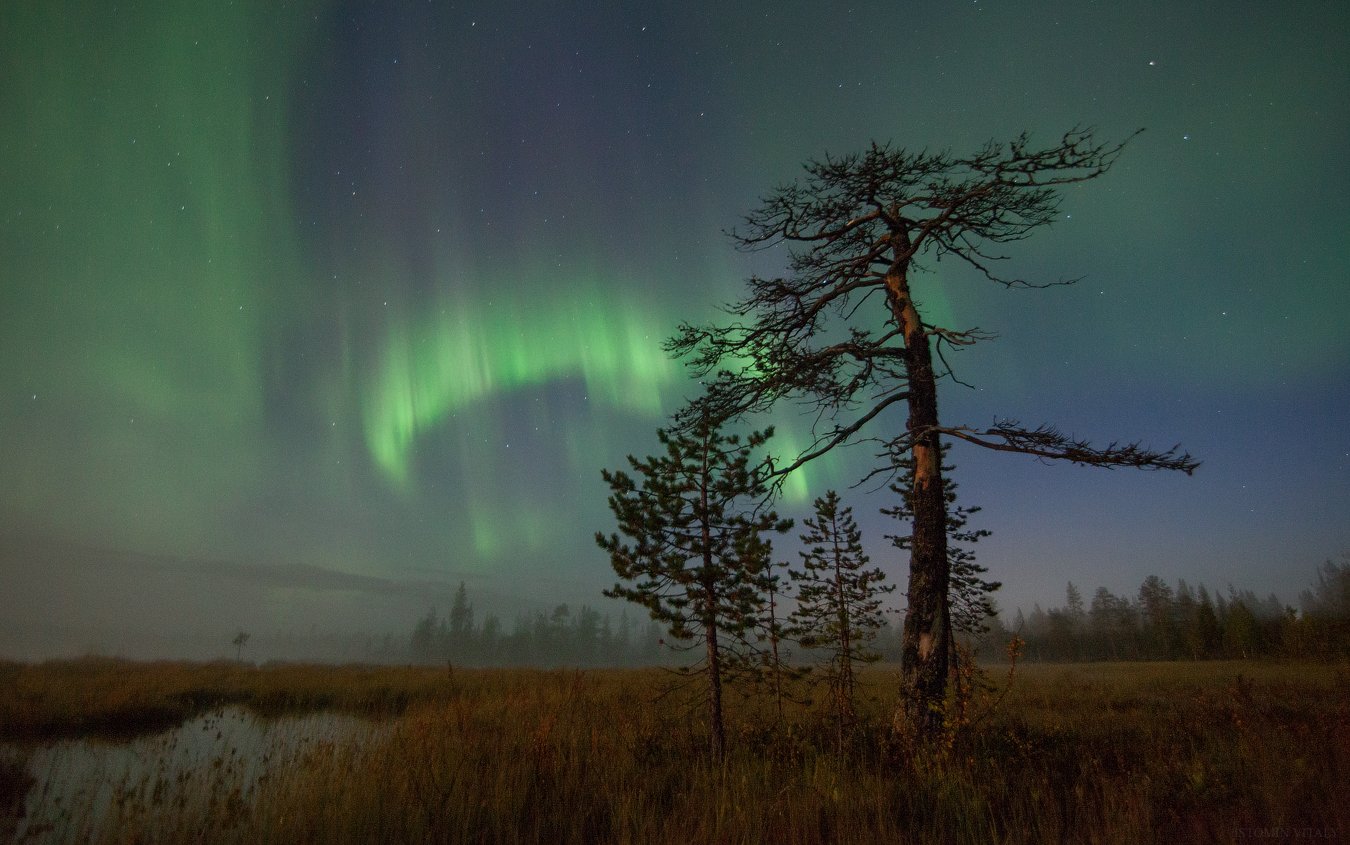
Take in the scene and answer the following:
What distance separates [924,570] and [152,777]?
41.8 feet

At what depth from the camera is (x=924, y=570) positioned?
6.44m

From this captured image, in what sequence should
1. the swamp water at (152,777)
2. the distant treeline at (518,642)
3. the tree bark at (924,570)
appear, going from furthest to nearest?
the distant treeline at (518,642) → the tree bark at (924,570) → the swamp water at (152,777)

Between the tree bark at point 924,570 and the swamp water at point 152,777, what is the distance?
291 inches

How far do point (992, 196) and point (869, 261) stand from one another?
5.98 ft

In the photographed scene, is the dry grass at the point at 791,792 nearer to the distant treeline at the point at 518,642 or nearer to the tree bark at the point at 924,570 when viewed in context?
the tree bark at the point at 924,570

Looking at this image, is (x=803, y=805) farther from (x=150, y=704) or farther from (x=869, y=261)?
(x=150, y=704)

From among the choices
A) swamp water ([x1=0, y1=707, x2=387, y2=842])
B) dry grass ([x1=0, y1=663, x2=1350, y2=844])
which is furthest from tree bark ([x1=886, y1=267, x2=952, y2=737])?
swamp water ([x1=0, y1=707, x2=387, y2=842])

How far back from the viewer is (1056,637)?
91.9m

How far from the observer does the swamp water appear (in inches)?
204

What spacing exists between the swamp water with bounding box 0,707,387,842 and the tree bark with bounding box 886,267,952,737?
740cm

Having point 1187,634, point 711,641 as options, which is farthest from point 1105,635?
point 711,641

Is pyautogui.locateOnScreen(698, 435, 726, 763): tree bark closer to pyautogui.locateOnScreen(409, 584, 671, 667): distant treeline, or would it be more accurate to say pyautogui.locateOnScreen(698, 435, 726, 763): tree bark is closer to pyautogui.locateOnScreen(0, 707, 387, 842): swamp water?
pyautogui.locateOnScreen(0, 707, 387, 842): swamp water

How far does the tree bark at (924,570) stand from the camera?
6.02m

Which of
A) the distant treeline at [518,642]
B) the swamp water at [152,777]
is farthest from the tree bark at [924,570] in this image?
the distant treeline at [518,642]
